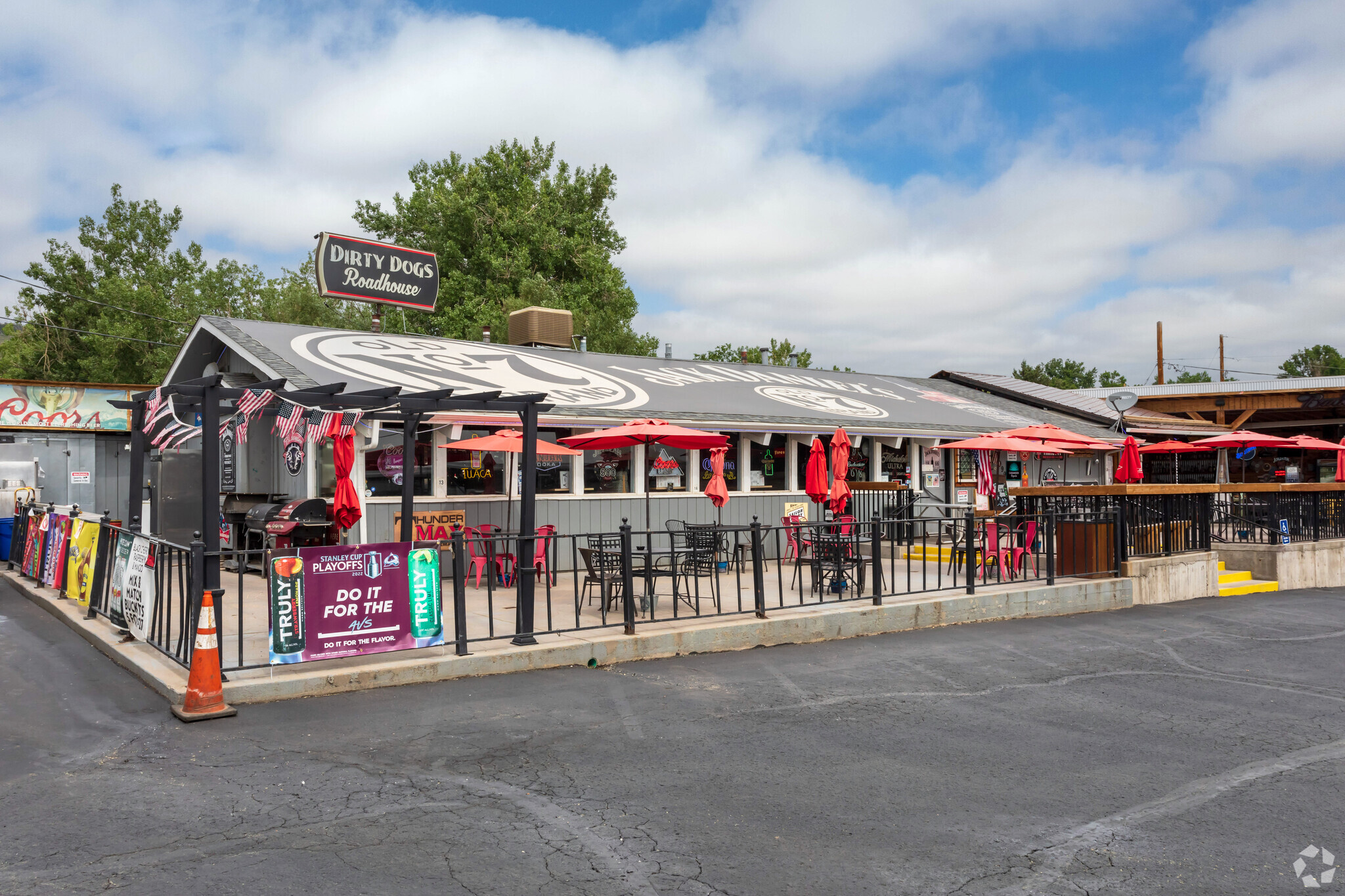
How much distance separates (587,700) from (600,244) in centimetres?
3906

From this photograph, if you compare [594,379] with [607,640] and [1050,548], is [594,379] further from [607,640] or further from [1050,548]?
[607,640]

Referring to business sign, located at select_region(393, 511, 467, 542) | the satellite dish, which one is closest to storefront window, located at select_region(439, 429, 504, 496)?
business sign, located at select_region(393, 511, 467, 542)

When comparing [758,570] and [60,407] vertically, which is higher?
[60,407]

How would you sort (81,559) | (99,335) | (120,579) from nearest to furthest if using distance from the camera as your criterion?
(120,579)
(81,559)
(99,335)

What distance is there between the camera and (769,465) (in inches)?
682

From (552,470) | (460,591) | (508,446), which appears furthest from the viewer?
(552,470)

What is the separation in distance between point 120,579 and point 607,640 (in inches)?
198

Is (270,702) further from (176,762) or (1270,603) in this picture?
(1270,603)

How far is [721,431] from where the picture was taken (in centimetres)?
1611

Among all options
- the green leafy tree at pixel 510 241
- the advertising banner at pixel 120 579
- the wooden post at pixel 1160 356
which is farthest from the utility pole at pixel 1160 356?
the advertising banner at pixel 120 579

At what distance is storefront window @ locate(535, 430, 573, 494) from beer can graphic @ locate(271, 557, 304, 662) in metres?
7.08

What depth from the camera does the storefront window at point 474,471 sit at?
13.8 metres

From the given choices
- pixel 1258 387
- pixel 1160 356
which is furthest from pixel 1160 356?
pixel 1258 387

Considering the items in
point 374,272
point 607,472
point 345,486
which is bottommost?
point 345,486
